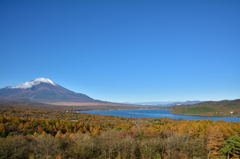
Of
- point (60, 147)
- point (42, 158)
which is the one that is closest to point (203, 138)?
point (60, 147)

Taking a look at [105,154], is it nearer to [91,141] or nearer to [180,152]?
[91,141]

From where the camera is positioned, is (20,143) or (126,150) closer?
(20,143)

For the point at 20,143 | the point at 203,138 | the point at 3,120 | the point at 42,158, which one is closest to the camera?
the point at 42,158

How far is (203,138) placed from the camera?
1928 inches

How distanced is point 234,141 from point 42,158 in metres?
38.5

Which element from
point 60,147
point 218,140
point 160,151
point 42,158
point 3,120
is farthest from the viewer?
point 3,120

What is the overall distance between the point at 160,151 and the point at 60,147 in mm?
20283

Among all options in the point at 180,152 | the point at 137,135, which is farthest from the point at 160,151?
the point at 137,135

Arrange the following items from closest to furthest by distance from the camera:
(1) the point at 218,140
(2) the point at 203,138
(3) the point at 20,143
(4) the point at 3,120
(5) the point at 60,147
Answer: (3) the point at 20,143
(5) the point at 60,147
(1) the point at 218,140
(2) the point at 203,138
(4) the point at 3,120

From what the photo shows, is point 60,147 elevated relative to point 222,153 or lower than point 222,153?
elevated

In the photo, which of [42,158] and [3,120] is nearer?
[42,158]

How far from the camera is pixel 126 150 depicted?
36.8 metres

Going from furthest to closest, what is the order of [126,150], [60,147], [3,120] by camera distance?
[3,120] → [126,150] → [60,147]

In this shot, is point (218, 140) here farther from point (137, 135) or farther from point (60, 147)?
point (60, 147)
